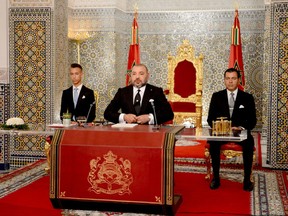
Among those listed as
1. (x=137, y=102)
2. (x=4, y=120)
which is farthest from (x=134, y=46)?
(x=137, y=102)

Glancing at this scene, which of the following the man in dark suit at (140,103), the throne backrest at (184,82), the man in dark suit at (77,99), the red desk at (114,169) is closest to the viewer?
the red desk at (114,169)

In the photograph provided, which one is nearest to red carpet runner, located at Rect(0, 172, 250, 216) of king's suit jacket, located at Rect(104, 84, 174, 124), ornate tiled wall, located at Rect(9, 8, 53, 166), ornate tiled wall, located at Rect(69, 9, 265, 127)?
king's suit jacket, located at Rect(104, 84, 174, 124)

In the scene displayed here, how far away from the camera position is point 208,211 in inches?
158

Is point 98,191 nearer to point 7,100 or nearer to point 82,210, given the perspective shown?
point 82,210

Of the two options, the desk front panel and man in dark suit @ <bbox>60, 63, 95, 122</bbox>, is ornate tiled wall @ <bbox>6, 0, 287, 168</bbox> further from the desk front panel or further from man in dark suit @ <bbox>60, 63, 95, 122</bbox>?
the desk front panel

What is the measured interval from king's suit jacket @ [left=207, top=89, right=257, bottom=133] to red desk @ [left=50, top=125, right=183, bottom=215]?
53.1 inches

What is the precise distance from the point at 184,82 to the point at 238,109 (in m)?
3.93

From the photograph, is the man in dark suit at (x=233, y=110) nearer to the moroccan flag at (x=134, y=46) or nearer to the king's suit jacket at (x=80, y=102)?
the king's suit jacket at (x=80, y=102)

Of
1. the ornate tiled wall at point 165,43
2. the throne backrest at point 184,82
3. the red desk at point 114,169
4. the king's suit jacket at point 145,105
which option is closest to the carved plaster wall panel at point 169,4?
the ornate tiled wall at point 165,43

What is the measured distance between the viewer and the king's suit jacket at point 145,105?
468 centimetres

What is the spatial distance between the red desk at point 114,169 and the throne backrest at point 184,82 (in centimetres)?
495

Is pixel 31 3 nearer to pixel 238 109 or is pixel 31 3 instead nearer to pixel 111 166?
pixel 238 109

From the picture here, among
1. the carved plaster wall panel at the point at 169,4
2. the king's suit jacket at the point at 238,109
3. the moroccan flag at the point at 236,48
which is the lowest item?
the king's suit jacket at the point at 238,109

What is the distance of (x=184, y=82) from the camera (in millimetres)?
9008
